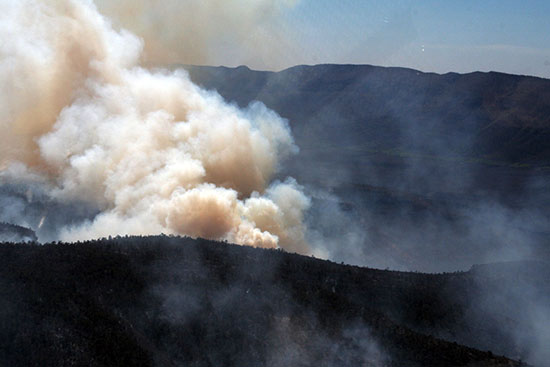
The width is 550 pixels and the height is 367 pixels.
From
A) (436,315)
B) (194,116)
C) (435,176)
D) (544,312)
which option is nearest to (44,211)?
(194,116)

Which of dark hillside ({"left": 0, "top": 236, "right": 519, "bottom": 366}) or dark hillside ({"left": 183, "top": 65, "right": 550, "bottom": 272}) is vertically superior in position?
dark hillside ({"left": 183, "top": 65, "right": 550, "bottom": 272})

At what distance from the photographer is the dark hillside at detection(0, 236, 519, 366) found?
22078mm

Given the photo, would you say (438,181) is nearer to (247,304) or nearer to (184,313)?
(247,304)

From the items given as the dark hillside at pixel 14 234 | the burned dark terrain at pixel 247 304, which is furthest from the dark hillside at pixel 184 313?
the dark hillside at pixel 14 234

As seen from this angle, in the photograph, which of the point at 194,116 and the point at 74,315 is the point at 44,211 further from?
the point at 74,315

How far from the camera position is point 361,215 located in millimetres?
78750

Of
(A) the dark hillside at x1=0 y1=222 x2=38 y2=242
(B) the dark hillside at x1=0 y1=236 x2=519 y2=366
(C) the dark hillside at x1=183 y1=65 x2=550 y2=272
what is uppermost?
(C) the dark hillside at x1=183 y1=65 x2=550 y2=272

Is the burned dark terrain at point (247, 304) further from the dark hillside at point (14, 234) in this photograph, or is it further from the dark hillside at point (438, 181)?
the dark hillside at point (438, 181)

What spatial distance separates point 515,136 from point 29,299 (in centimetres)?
17021

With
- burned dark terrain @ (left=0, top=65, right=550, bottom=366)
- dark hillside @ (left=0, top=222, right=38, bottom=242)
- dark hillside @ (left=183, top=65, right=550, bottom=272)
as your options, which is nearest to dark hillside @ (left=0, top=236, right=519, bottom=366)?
burned dark terrain @ (left=0, top=65, right=550, bottom=366)

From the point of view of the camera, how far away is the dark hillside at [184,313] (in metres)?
22.1

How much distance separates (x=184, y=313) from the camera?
27250 mm

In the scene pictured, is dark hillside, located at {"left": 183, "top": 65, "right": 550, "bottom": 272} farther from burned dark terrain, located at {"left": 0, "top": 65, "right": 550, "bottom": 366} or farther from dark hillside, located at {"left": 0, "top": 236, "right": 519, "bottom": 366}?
dark hillside, located at {"left": 0, "top": 236, "right": 519, "bottom": 366}

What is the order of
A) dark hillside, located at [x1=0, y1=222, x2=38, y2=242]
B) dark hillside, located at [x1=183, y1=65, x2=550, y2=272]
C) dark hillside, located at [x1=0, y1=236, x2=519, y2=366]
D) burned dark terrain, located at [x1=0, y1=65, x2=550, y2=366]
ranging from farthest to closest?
1. dark hillside, located at [x1=183, y1=65, x2=550, y2=272]
2. dark hillside, located at [x1=0, y1=222, x2=38, y2=242]
3. burned dark terrain, located at [x1=0, y1=65, x2=550, y2=366]
4. dark hillside, located at [x1=0, y1=236, x2=519, y2=366]
